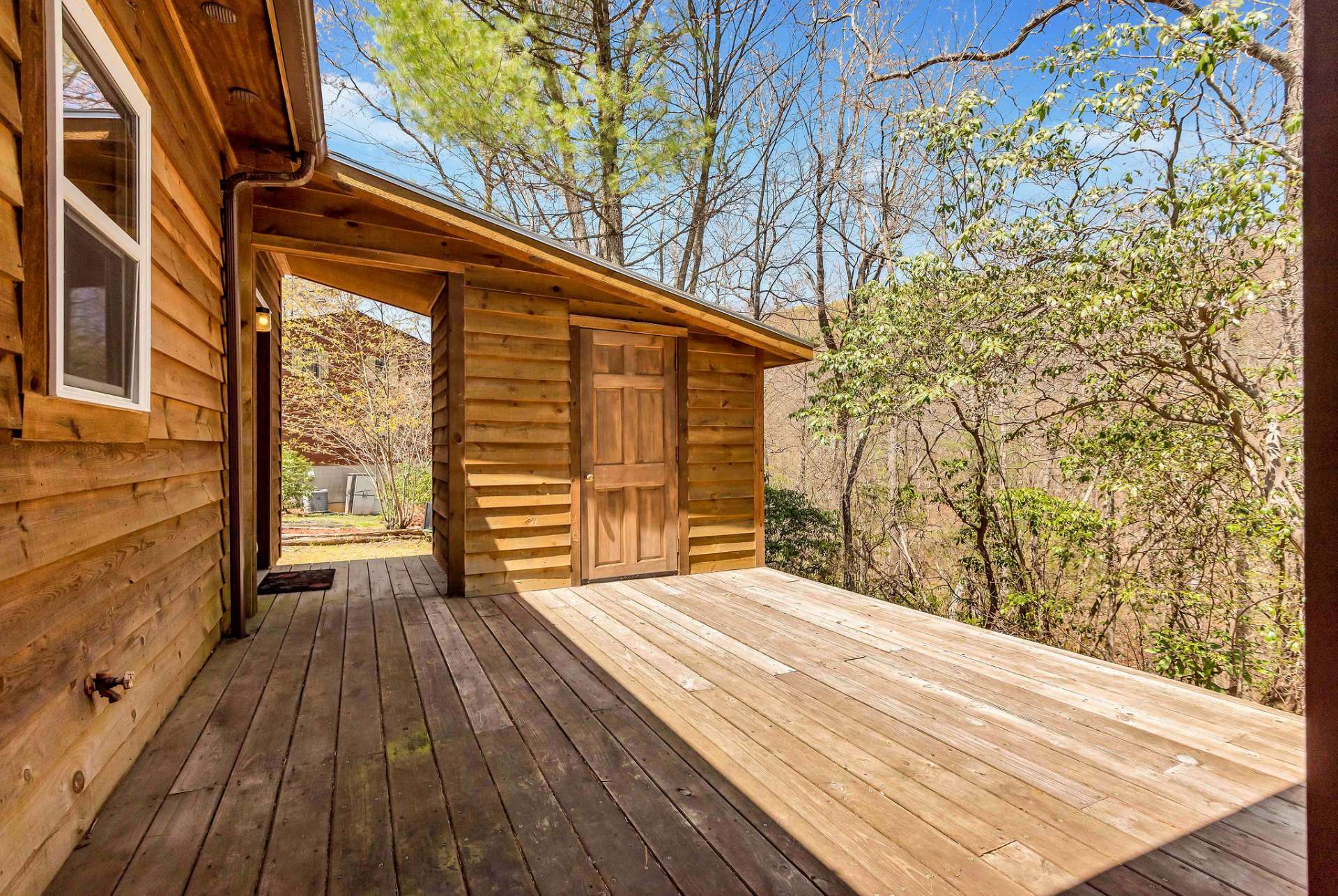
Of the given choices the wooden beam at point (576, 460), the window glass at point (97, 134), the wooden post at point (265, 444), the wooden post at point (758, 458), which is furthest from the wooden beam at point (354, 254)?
the wooden post at point (758, 458)

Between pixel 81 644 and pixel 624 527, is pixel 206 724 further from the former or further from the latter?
pixel 624 527

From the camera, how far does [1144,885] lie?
A: 1374 millimetres

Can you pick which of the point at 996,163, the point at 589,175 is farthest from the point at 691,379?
the point at 589,175

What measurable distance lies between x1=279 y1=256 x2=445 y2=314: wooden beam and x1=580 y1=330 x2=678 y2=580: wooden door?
1.34 metres

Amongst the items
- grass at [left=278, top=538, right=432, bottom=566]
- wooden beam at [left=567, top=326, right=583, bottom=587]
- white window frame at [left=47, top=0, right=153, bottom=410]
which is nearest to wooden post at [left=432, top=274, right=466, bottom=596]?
wooden beam at [left=567, top=326, right=583, bottom=587]

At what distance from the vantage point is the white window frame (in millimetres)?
1311

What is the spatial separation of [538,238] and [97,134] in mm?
2398

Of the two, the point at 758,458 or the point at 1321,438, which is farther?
the point at 758,458

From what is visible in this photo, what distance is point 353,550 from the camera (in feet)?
24.3

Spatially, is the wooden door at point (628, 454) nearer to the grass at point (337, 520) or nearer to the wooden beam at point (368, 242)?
the wooden beam at point (368, 242)

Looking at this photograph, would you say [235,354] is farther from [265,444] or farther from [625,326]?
[625,326]

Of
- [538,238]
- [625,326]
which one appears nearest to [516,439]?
[625,326]

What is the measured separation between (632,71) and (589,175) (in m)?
1.24

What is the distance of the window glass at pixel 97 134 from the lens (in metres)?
1.43
